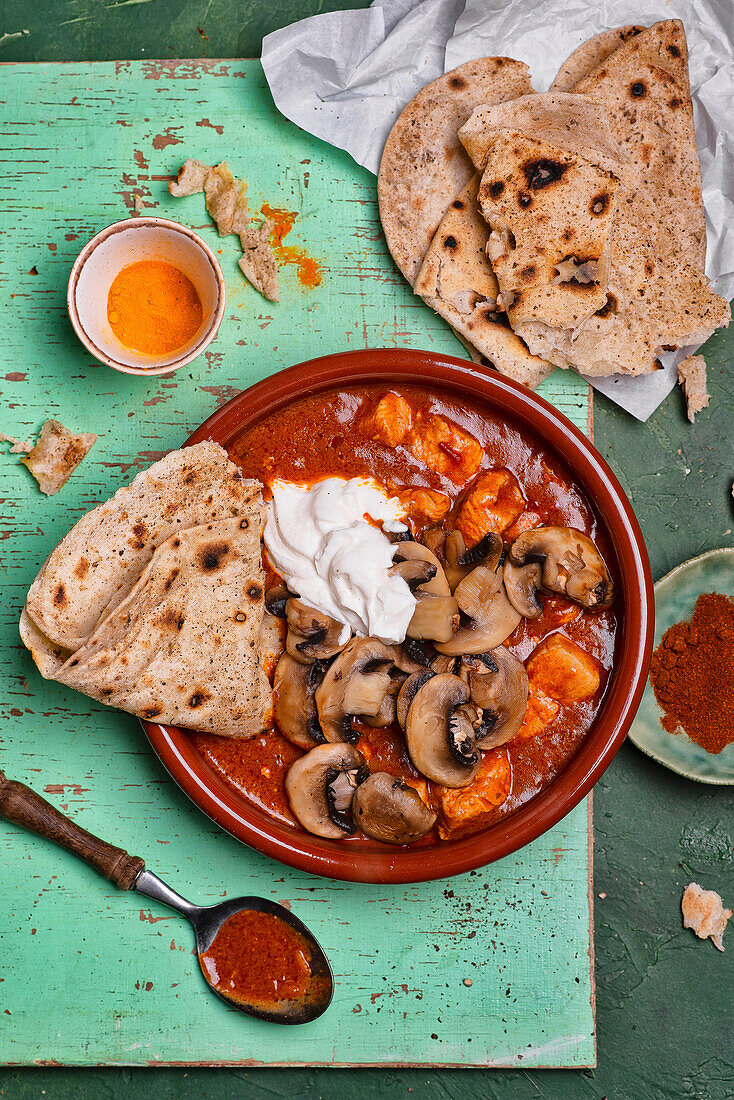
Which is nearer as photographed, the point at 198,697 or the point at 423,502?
the point at 198,697

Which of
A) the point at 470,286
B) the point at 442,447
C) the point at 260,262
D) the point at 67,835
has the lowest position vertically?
the point at 67,835

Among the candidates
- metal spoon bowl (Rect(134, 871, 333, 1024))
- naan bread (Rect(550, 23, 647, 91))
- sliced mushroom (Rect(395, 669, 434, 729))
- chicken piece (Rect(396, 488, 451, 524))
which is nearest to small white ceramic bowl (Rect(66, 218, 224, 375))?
chicken piece (Rect(396, 488, 451, 524))

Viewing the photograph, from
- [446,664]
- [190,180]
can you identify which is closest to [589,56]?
[190,180]

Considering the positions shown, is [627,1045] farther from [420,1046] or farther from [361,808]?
[361,808]

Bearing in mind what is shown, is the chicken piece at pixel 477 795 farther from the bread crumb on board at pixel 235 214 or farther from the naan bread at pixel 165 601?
the bread crumb on board at pixel 235 214

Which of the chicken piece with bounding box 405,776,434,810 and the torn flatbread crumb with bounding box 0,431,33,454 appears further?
the torn flatbread crumb with bounding box 0,431,33,454

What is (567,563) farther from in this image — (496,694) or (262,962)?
(262,962)

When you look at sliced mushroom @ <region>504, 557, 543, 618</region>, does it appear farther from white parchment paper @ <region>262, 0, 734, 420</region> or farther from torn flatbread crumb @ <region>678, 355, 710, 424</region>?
torn flatbread crumb @ <region>678, 355, 710, 424</region>

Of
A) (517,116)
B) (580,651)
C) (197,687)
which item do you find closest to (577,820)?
(580,651)
